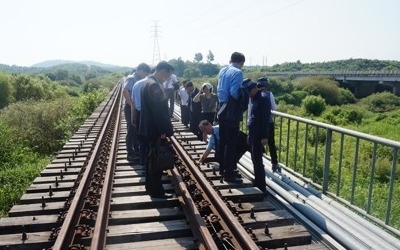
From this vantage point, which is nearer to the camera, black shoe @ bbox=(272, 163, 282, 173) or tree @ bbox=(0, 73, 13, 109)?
black shoe @ bbox=(272, 163, 282, 173)

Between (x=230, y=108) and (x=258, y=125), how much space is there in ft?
1.60

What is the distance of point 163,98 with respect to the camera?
498 centimetres

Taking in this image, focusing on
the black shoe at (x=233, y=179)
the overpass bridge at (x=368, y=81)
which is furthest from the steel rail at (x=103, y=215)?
the overpass bridge at (x=368, y=81)

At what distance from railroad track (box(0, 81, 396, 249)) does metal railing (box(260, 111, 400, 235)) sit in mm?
815

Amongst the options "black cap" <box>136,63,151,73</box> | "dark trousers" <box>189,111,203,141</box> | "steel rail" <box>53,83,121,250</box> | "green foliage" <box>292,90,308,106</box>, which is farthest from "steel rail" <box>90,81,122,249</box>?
"green foliage" <box>292,90,308,106</box>

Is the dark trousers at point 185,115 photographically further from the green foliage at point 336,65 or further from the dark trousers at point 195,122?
the green foliage at point 336,65

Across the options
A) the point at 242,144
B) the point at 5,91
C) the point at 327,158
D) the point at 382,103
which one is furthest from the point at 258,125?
the point at 382,103

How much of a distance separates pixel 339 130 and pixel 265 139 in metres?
1.04

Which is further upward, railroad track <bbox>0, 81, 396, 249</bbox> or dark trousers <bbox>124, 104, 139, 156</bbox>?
dark trousers <bbox>124, 104, 139, 156</bbox>

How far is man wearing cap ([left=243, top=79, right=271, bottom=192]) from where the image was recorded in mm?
5355

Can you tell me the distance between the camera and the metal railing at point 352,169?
4332 mm

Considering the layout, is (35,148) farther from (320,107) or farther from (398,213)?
(320,107)

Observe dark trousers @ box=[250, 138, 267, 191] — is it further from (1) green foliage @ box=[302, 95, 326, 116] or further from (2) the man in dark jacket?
(1) green foliage @ box=[302, 95, 326, 116]

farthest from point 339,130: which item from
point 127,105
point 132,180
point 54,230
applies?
point 127,105
